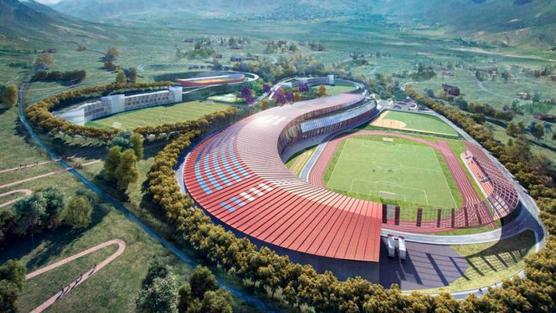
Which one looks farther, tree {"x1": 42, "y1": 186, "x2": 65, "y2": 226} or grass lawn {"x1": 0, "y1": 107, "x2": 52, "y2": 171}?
grass lawn {"x1": 0, "y1": 107, "x2": 52, "y2": 171}

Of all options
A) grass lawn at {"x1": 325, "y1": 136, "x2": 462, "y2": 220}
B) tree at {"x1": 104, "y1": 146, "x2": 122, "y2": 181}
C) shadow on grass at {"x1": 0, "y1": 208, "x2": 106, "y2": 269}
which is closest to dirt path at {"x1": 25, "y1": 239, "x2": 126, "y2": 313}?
shadow on grass at {"x1": 0, "y1": 208, "x2": 106, "y2": 269}

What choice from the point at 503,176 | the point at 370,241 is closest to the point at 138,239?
the point at 370,241

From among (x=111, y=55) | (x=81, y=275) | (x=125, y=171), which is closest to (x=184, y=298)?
(x=81, y=275)

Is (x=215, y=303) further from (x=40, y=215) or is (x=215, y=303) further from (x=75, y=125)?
(x=75, y=125)

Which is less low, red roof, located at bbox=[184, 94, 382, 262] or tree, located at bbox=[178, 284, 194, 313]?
red roof, located at bbox=[184, 94, 382, 262]

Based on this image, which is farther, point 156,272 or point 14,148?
point 14,148

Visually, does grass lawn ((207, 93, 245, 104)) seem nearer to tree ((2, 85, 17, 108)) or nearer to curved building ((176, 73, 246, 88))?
curved building ((176, 73, 246, 88))

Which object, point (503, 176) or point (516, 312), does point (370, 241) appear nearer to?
point (516, 312)
